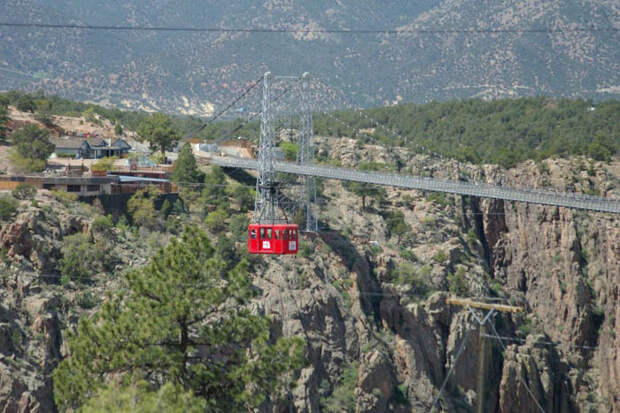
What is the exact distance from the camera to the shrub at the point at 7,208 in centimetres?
4847

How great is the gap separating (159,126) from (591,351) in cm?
3463

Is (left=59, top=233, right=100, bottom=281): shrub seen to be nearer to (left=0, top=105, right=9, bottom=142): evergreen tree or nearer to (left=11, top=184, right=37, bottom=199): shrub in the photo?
(left=11, top=184, right=37, bottom=199): shrub

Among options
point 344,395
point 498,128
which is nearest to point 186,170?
point 344,395

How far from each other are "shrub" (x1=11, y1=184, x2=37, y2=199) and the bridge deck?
16837 millimetres

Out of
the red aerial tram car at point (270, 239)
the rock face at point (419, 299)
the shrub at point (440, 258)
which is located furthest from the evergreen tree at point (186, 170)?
the red aerial tram car at point (270, 239)

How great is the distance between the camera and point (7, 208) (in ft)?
160

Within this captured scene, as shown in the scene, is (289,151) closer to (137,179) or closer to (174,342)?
(137,179)

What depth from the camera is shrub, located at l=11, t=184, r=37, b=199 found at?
52062 millimetres

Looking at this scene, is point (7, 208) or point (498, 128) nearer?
point (7, 208)

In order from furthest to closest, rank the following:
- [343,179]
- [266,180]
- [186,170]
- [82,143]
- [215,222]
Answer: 1. [82,143]
2. [186,170]
3. [343,179]
4. [266,180]
5. [215,222]

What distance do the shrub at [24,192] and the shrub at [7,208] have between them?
1599 millimetres

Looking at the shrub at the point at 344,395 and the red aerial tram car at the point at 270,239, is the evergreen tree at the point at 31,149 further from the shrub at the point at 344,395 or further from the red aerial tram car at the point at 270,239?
the shrub at the point at 344,395

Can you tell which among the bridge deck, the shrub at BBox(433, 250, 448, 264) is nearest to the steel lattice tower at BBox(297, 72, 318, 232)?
the bridge deck

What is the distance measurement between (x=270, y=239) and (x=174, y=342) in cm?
2019
